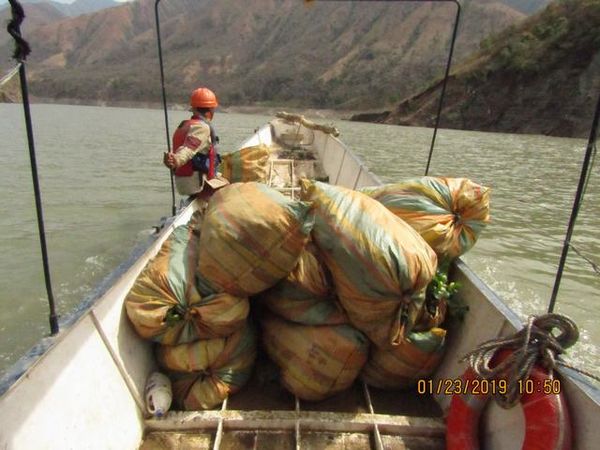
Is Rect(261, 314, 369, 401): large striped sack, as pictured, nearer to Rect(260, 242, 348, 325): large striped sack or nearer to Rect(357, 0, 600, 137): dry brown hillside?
Rect(260, 242, 348, 325): large striped sack

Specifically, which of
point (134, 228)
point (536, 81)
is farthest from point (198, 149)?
point (536, 81)

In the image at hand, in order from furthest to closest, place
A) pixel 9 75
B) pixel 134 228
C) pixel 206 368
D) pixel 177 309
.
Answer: pixel 134 228
pixel 206 368
pixel 177 309
pixel 9 75

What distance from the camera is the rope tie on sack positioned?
2.02 m

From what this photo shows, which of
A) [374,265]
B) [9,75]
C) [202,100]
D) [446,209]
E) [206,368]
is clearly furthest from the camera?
[202,100]

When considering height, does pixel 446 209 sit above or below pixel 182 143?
below

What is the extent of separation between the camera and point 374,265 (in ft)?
7.56

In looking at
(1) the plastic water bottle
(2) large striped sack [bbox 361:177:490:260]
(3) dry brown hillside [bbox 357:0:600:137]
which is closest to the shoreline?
(3) dry brown hillside [bbox 357:0:600:137]

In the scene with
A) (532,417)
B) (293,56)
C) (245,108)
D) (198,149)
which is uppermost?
(293,56)

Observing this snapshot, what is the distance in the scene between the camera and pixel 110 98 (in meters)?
107

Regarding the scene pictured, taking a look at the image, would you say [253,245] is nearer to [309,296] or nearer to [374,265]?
[309,296]

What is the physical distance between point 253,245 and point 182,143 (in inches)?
88.4

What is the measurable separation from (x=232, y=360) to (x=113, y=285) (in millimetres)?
805
